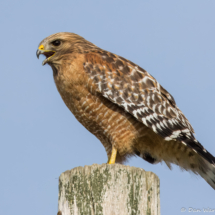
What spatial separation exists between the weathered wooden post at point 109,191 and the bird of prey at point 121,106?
6.20 ft

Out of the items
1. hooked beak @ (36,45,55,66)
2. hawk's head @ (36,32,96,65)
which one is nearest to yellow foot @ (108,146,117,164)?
hawk's head @ (36,32,96,65)

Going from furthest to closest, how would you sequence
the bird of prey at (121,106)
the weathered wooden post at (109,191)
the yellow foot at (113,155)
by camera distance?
the yellow foot at (113,155), the bird of prey at (121,106), the weathered wooden post at (109,191)

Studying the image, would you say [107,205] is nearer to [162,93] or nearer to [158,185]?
[158,185]

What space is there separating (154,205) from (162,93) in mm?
3020

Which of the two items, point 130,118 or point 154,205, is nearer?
point 154,205

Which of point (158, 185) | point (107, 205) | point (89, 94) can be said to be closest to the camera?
point (107, 205)

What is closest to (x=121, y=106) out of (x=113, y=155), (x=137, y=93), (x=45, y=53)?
(x=137, y=93)

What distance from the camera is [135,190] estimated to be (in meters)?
3.98

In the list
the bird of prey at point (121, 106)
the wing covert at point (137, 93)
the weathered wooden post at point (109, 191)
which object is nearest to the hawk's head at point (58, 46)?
the bird of prey at point (121, 106)

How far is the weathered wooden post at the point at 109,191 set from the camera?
3854 millimetres

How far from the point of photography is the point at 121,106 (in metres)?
5.91

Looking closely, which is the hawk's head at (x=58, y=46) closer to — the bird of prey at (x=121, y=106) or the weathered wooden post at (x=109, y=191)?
the bird of prey at (x=121, y=106)

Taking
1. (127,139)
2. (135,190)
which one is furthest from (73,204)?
(127,139)

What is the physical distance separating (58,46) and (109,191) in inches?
130
